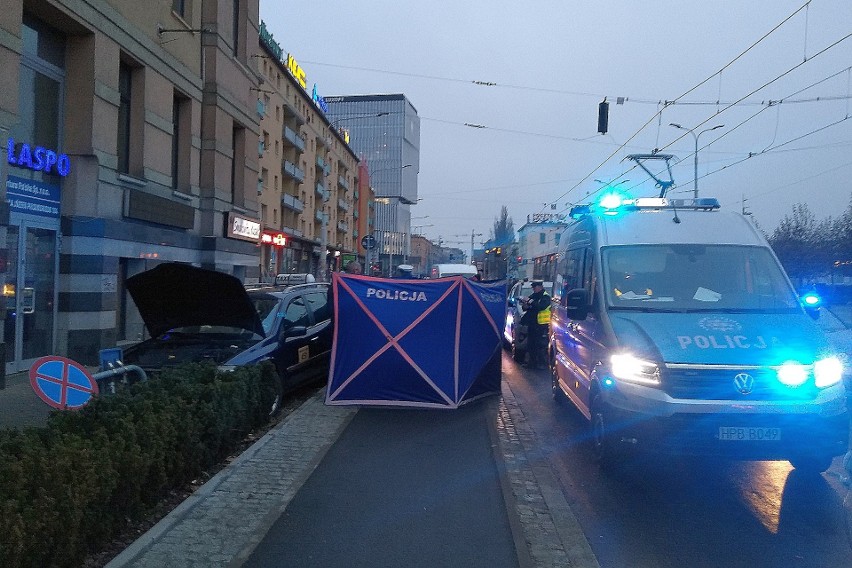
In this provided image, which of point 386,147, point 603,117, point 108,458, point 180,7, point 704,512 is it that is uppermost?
point 386,147

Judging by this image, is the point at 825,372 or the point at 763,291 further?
the point at 763,291

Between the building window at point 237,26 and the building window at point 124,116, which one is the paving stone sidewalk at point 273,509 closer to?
the building window at point 124,116

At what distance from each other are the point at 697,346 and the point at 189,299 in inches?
248

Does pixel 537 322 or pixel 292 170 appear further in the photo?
pixel 292 170

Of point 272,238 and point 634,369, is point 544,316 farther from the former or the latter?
point 272,238

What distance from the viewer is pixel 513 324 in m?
17.0

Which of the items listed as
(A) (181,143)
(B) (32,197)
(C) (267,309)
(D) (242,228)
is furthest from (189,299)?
(D) (242,228)

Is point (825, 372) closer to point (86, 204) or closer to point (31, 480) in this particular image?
point (31, 480)

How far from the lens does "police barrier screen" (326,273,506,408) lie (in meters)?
9.16

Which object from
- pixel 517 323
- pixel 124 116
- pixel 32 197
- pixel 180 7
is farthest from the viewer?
pixel 180 7

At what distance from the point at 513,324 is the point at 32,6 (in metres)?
11.7

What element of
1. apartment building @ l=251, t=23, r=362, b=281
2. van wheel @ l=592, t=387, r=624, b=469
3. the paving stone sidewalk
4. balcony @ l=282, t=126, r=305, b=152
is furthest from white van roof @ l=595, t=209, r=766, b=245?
balcony @ l=282, t=126, r=305, b=152

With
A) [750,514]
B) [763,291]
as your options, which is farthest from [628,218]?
[750,514]

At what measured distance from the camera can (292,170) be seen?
161 feet
